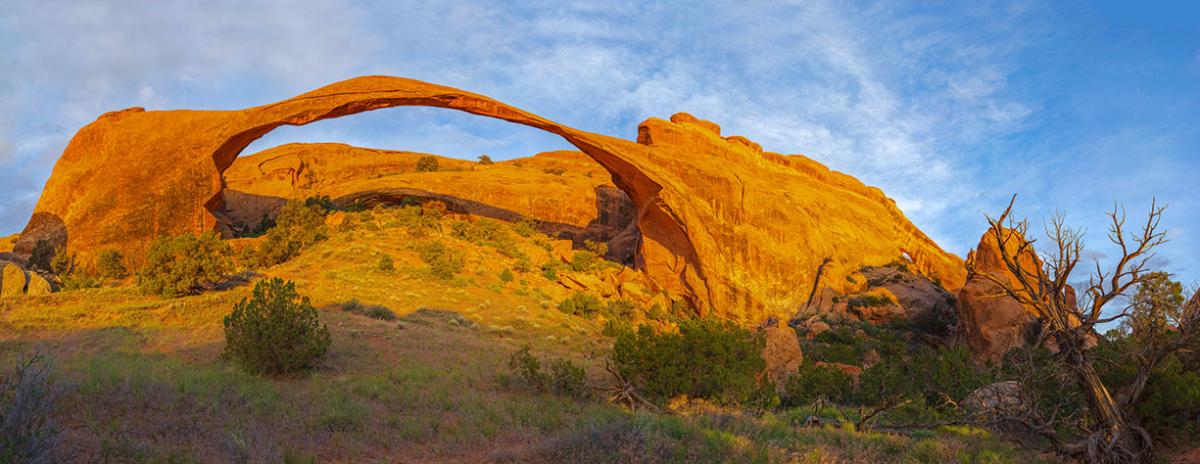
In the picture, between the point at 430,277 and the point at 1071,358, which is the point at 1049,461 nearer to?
the point at 1071,358

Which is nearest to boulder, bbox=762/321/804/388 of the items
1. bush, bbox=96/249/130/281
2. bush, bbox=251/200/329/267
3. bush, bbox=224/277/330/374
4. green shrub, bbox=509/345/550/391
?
green shrub, bbox=509/345/550/391

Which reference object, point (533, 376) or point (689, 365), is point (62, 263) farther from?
point (689, 365)

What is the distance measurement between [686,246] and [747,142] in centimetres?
1028

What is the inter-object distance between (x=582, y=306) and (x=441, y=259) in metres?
6.59

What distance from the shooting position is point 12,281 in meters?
18.5

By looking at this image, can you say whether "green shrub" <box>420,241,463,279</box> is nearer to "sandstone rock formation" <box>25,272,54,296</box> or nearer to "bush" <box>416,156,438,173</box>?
"sandstone rock formation" <box>25,272,54,296</box>

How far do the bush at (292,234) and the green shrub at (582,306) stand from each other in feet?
40.4

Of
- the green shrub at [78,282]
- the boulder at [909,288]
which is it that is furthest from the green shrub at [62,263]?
the boulder at [909,288]

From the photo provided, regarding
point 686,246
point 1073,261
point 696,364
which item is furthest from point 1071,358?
point 686,246

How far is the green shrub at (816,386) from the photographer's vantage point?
44.8 ft

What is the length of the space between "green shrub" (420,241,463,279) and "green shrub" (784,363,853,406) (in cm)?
1627

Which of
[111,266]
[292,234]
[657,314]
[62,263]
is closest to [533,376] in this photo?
[657,314]

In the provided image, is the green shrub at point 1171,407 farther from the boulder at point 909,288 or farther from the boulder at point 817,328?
the boulder at point 909,288

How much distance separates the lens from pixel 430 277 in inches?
1021
